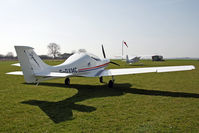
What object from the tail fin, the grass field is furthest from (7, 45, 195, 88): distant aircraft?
the grass field

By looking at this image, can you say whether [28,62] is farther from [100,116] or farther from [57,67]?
[100,116]

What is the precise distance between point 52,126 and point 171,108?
4706 millimetres

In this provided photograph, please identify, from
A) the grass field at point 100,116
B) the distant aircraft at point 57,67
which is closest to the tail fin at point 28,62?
the distant aircraft at point 57,67

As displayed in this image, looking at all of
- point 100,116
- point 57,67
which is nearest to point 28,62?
point 57,67

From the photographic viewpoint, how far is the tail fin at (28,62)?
6473 millimetres

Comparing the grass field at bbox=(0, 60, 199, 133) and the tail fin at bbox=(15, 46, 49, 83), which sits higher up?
the tail fin at bbox=(15, 46, 49, 83)

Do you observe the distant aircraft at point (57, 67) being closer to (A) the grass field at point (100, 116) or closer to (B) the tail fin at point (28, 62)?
(B) the tail fin at point (28, 62)

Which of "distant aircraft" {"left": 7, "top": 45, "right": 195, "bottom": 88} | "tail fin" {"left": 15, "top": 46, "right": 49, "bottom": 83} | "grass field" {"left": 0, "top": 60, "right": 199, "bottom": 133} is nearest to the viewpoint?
"grass field" {"left": 0, "top": 60, "right": 199, "bottom": 133}

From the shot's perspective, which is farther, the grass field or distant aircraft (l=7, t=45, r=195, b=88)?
distant aircraft (l=7, t=45, r=195, b=88)

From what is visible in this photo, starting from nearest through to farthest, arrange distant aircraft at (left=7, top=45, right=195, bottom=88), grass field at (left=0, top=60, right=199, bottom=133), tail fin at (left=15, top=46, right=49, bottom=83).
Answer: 1. grass field at (left=0, top=60, right=199, bottom=133)
2. tail fin at (left=15, top=46, right=49, bottom=83)
3. distant aircraft at (left=7, top=45, right=195, bottom=88)

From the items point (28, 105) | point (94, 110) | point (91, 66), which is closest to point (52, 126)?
point (94, 110)

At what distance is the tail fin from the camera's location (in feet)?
21.2

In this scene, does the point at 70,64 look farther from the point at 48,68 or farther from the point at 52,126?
the point at 52,126

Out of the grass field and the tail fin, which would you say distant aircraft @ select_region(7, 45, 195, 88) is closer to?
the tail fin
